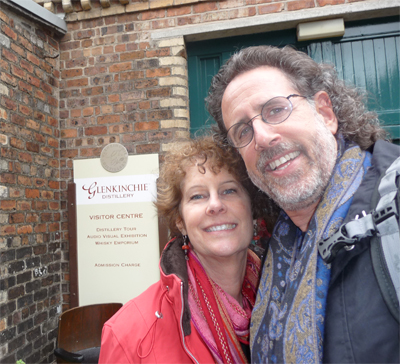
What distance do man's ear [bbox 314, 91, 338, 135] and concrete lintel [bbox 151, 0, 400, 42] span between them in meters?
1.78

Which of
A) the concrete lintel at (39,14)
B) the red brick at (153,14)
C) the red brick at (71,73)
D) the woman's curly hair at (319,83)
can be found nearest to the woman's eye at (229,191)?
the woman's curly hair at (319,83)

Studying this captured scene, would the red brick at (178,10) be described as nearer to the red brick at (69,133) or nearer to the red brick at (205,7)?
the red brick at (205,7)

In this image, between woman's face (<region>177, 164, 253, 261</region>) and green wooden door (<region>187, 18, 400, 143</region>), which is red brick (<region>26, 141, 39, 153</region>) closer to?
green wooden door (<region>187, 18, 400, 143</region>)

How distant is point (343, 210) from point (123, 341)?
101cm

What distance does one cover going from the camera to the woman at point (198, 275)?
1308mm

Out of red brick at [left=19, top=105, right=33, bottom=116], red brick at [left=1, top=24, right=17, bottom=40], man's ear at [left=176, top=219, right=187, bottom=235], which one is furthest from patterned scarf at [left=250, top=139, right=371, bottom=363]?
red brick at [left=1, top=24, right=17, bottom=40]

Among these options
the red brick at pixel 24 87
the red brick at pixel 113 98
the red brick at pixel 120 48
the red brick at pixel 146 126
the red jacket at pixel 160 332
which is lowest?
the red jacket at pixel 160 332

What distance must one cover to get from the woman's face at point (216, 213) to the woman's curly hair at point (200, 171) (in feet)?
0.12

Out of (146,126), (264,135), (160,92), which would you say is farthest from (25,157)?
(264,135)

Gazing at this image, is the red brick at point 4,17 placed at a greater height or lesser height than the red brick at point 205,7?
lesser

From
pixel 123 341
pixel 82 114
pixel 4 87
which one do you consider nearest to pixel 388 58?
pixel 82 114

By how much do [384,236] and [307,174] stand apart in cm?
40

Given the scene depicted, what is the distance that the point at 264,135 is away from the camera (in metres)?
1.18

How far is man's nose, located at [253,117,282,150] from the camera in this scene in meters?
1.17
